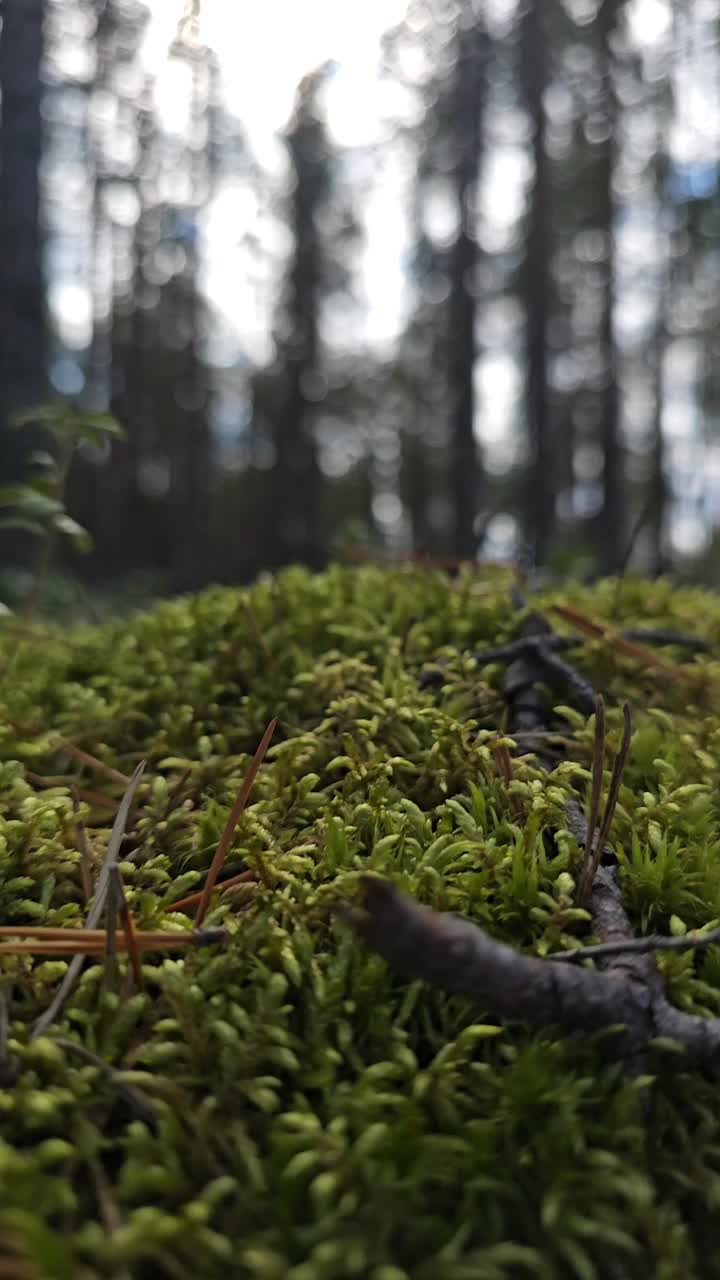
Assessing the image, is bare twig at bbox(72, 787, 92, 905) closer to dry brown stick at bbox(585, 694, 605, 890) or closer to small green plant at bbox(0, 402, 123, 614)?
dry brown stick at bbox(585, 694, 605, 890)

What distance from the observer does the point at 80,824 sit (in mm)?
1558

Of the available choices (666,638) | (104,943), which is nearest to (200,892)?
(104,943)

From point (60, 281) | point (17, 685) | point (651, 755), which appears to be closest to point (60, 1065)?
point (651, 755)

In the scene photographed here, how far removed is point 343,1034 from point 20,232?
6.18 metres

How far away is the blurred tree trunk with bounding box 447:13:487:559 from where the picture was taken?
11.8m

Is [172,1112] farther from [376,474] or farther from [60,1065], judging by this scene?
[376,474]

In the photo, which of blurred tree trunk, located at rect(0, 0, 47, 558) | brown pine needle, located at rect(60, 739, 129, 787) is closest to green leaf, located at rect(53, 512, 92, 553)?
brown pine needle, located at rect(60, 739, 129, 787)

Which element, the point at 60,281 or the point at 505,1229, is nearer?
the point at 505,1229

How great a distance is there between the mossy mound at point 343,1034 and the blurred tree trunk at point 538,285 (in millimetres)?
9622

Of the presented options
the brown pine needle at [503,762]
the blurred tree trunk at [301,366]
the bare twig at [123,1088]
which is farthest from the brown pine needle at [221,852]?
the blurred tree trunk at [301,366]

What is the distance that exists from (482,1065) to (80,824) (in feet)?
2.89

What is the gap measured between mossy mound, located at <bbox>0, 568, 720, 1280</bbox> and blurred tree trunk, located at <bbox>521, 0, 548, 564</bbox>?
9.62 m

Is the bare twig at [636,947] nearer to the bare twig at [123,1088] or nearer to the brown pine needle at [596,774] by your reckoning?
the brown pine needle at [596,774]

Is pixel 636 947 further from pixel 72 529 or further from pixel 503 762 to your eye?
pixel 72 529
